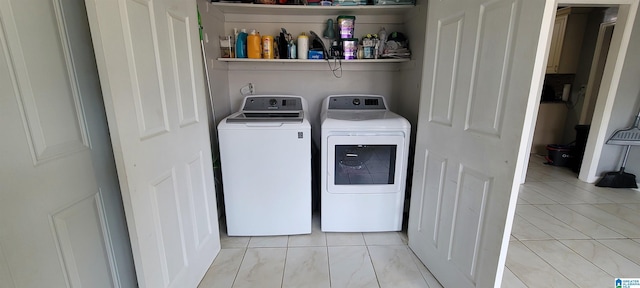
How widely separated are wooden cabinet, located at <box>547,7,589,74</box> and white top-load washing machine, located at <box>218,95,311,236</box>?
4477 millimetres

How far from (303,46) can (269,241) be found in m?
1.59

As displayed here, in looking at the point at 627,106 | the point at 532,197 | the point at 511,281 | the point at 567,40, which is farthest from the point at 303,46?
the point at 567,40

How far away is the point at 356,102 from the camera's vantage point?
2369mm

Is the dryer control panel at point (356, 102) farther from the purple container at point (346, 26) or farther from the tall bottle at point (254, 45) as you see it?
the tall bottle at point (254, 45)

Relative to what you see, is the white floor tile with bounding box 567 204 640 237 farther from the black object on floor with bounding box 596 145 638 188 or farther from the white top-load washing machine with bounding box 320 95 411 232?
the white top-load washing machine with bounding box 320 95 411 232

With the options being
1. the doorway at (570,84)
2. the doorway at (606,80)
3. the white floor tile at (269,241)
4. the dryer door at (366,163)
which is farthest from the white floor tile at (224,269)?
the doorway at (570,84)

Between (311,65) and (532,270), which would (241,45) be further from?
(532,270)

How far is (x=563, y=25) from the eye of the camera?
391 centimetres

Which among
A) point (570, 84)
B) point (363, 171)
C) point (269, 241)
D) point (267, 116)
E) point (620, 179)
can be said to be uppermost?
point (570, 84)

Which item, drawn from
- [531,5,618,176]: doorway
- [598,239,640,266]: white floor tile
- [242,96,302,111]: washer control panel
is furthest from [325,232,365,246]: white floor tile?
[531,5,618,176]: doorway

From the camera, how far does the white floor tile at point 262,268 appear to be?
1541mm

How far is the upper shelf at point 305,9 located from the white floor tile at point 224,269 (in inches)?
73.1

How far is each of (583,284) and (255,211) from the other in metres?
2.06

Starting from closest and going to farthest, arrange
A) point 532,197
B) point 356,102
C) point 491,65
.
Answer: point 491,65 → point 356,102 → point 532,197
